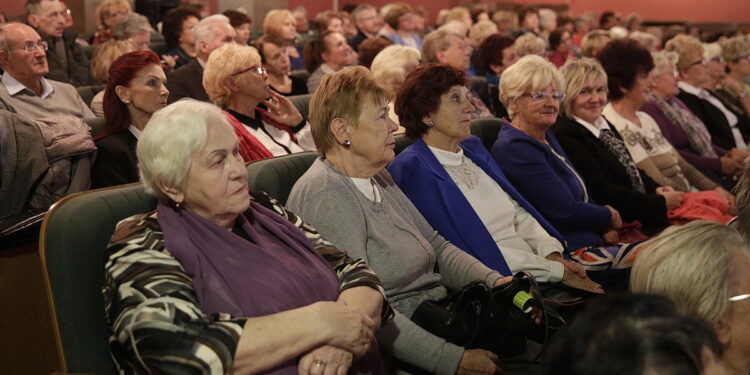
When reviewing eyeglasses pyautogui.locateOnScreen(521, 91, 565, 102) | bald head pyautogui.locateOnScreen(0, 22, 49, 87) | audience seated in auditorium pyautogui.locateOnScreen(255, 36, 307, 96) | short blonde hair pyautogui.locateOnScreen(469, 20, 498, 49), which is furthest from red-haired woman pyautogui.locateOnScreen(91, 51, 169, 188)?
short blonde hair pyautogui.locateOnScreen(469, 20, 498, 49)

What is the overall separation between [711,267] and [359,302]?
73cm

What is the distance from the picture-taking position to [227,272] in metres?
1.70

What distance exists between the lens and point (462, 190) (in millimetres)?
2648

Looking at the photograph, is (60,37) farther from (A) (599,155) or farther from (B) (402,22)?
(A) (599,155)

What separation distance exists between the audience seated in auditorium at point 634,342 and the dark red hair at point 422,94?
1608 mm

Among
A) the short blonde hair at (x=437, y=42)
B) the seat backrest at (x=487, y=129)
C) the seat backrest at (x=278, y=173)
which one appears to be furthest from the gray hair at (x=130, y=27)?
the seat backrest at (x=278, y=173)

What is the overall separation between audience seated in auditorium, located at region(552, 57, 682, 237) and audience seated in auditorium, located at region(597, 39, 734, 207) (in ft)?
0.76

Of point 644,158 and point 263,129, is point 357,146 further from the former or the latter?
point 644,158

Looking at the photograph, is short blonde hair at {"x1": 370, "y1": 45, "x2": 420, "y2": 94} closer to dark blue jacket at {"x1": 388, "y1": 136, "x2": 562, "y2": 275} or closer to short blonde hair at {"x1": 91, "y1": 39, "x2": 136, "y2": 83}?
dark blue jacket at {"x1": 388, "y1": 136, "x2": 562, "y2": 275}

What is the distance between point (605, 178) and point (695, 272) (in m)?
1.92

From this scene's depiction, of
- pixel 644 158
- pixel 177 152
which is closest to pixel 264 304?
pixel 177 152

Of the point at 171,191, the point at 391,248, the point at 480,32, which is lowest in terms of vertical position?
the point at 480,32

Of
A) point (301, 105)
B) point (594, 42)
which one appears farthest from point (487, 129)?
point (594, 42)

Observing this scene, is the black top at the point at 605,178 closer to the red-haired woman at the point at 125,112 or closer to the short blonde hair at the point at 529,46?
the red-haired woman at the point at 125,112
